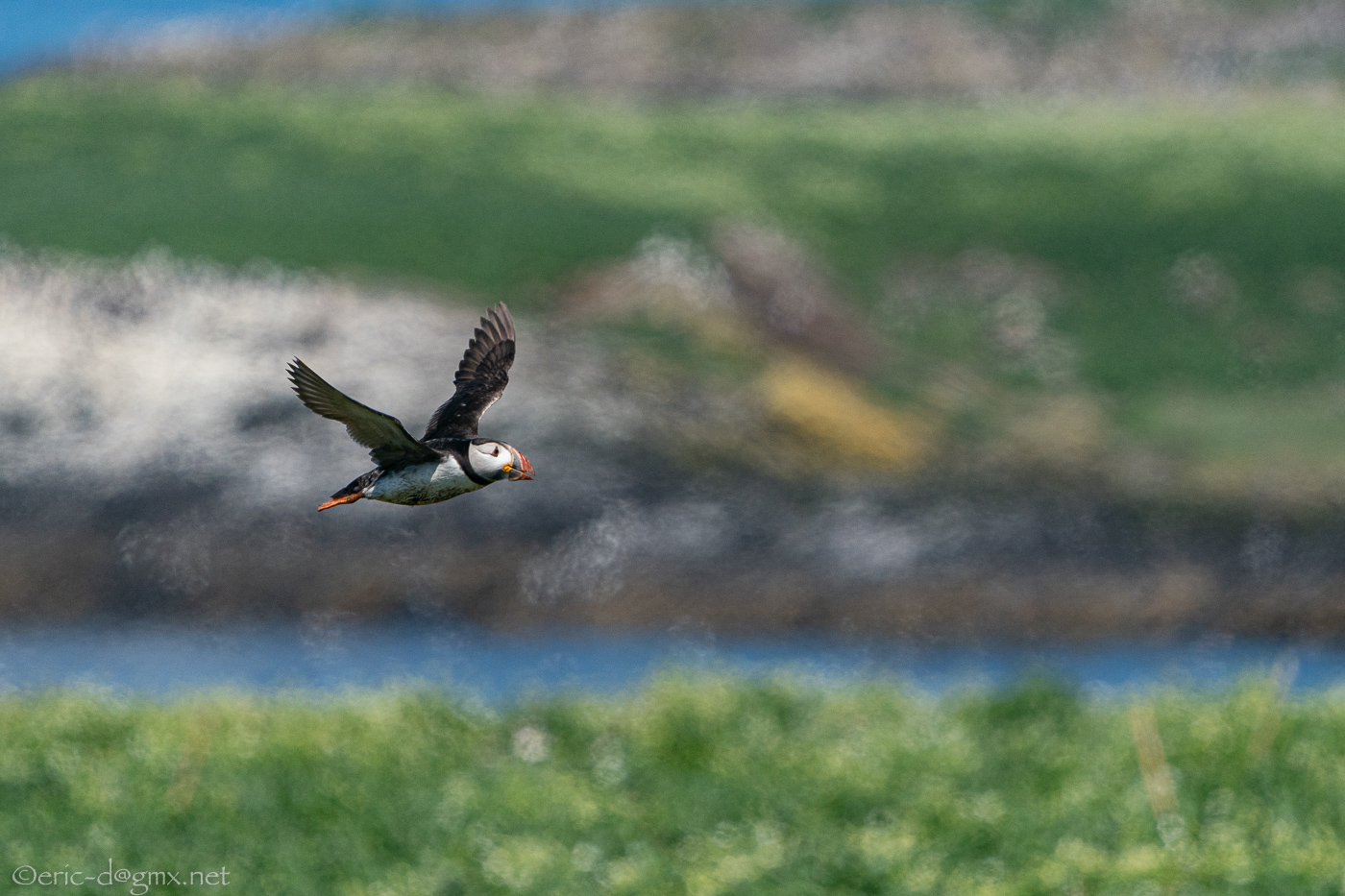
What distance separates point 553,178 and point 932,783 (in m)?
49.9

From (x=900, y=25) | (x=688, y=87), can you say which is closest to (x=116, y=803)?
(x=688, y=87)

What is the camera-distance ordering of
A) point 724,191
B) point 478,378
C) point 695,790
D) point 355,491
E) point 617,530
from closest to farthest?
1. point 355,491
2. point 478,378
3. point 695,790
4. point 617,530
5. point 724,191

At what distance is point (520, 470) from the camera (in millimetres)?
2090

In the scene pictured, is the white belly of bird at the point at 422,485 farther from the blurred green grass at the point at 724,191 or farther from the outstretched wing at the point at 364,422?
the blurred green grass at the point at 724,191

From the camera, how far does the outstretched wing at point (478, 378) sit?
238 cm

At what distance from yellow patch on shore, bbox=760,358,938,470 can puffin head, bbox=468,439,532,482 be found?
115 feet

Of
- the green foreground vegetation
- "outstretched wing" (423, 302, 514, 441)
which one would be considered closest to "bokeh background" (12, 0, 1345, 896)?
the green foreground vegetation

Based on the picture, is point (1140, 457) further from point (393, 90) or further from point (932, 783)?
point (393, 90)

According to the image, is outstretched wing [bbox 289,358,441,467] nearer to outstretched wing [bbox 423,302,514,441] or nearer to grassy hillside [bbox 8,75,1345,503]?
outstretched wing [bbox 423,302,514,441]

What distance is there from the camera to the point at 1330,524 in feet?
131

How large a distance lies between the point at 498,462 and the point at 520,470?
38 millimetres

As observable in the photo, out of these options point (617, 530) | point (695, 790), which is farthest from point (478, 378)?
point (617, 530)

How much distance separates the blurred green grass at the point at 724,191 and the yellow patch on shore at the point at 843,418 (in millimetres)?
8094

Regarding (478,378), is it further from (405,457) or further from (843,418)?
(843,418)
